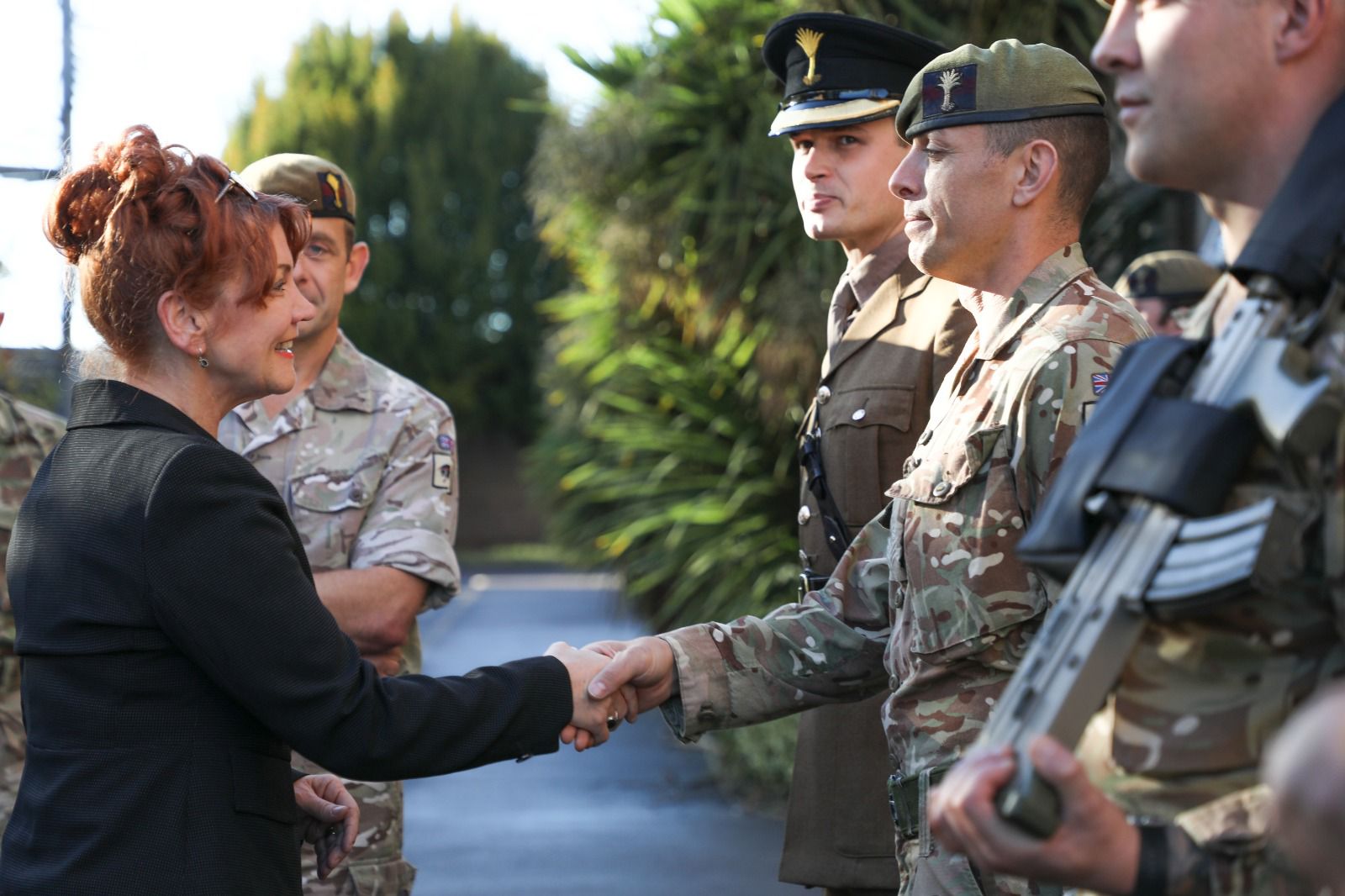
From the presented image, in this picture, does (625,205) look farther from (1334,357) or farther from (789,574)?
(1334,357)

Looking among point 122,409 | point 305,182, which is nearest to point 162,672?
point 122,409

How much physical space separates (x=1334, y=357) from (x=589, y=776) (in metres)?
7.23

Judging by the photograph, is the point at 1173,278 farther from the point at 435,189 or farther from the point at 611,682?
the point at 435,189

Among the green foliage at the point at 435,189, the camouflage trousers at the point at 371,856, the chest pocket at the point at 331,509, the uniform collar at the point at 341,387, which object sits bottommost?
the green foliage at the point at 435,189

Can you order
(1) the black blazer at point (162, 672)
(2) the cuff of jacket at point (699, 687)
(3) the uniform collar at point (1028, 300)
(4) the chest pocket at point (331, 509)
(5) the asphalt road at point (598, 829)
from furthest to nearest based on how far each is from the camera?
(5) the asphalt road at point (598, 829)
(4) the chest pocket at point (331, 509)
(2) the cuff of jacket at point (699, 687)
(3) the uniform collar at point (1028, 300)
(1) the black blazer at point (162, 672)

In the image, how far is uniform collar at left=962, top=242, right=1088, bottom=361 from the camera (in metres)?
2.39

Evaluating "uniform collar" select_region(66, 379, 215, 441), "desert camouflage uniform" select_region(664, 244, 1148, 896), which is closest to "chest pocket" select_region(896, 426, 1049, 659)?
"desert camouflage uniform" select_region(664, 244, 1148, 896)

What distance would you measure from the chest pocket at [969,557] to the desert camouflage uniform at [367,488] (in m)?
1.39

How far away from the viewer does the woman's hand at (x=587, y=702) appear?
2527mm

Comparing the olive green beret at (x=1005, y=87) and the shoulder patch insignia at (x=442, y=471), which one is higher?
the olive green beret at (x=1005, y=87)

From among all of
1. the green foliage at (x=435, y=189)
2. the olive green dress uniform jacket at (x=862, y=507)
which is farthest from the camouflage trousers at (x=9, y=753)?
the green foliage at (x=435, y=189)

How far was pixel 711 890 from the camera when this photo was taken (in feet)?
19.5

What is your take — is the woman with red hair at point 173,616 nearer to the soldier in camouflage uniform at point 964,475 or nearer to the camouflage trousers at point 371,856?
the soldier in camouflage uniform at point 964,475

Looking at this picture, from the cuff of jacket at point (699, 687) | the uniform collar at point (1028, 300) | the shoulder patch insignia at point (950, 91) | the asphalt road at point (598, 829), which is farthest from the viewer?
the asphalt road at point (598, 829)
